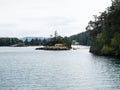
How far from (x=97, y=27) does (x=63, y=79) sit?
11045 centimetres

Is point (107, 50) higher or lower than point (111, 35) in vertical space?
lower

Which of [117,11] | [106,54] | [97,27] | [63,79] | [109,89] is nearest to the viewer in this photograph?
[109,89]

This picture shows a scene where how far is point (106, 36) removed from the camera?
128 m

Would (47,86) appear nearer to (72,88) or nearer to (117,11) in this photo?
(72,88)

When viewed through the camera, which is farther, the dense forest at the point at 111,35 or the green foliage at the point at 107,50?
the green foliage at the point at 107,50

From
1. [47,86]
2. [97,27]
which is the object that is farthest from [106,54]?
[47,86]

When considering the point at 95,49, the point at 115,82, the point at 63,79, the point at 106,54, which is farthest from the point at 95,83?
the point at 95,49

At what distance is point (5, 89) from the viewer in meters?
45.3

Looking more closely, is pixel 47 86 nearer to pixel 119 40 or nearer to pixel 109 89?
pixel 109 89

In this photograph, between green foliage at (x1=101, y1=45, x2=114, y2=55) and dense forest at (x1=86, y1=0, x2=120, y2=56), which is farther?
green foliage at (x1=101, y1=45, x2=114, y2=55)

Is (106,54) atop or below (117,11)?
below

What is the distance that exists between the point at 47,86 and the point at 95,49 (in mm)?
101410

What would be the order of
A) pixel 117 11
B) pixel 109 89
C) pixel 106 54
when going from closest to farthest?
1. pixel 109 89
2. pixel 117 11
3. pixel 106 54

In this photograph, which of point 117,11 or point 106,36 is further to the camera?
point 106,36
